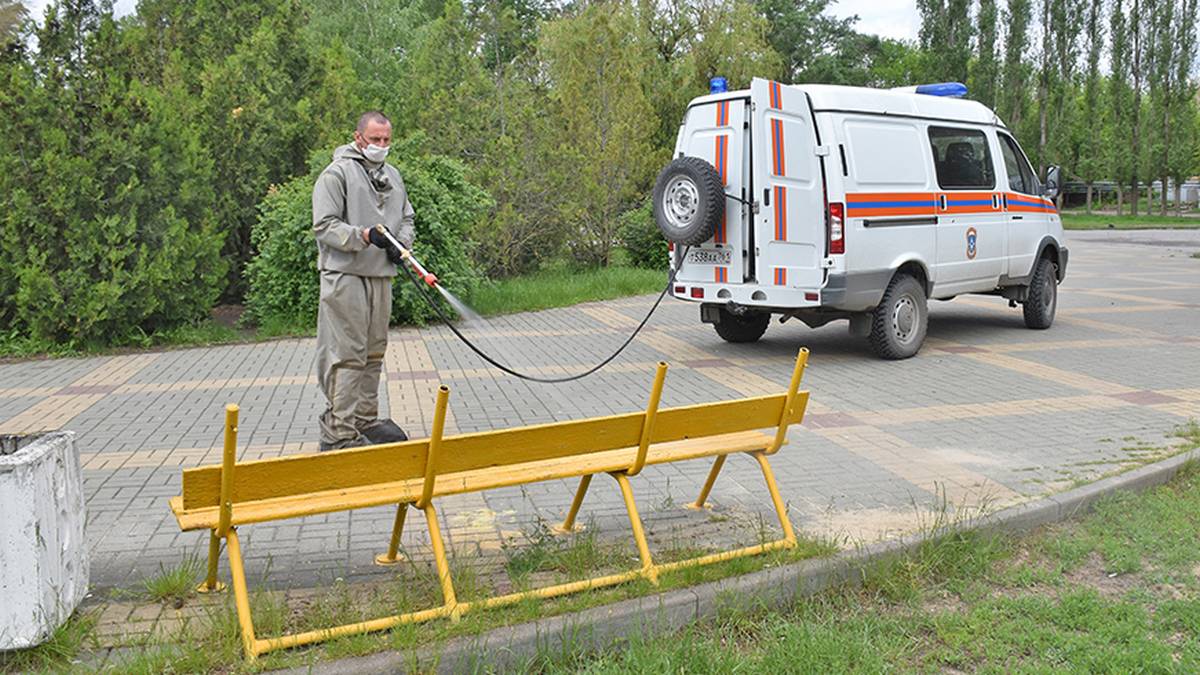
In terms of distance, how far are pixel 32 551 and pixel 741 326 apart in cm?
823

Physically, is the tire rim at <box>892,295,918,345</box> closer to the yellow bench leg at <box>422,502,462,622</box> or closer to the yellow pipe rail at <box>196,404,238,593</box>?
the yellow bench leg at <box>422,502,462,622</box>

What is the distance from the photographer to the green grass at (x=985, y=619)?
3561mm

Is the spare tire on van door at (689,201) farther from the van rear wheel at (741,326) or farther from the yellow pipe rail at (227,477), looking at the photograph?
the yellow pipe rail at (227,477)

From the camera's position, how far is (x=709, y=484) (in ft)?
16.8

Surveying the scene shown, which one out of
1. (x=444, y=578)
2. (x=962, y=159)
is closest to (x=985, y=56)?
(x=962, y=159)

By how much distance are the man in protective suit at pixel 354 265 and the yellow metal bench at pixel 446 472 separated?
1668 mm

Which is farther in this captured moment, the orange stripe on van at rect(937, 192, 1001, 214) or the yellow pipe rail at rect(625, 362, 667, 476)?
the orange stripe on van at rect(937, 192, 1001, 214)

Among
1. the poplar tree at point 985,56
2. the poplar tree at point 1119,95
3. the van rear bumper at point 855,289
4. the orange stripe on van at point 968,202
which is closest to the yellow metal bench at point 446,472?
the van rear bumper at point 855,289

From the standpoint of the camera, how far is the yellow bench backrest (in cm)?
353

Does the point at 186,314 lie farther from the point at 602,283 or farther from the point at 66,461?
the point at 66,461

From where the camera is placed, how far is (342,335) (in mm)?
5770

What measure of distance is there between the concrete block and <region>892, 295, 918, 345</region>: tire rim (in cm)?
783

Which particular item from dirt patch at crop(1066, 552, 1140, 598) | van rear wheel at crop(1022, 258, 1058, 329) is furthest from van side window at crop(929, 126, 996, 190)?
dirt patch at crop(1066, 552, 1140, 598)

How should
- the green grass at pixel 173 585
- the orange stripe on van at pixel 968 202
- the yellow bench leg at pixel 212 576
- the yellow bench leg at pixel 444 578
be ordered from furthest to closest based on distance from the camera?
the orange stripe on van at pixel 968 202 < the green grass at pixel 173 585 < the yellow bench leg at pixel 212 576 < the yellow bench leg at pixel 444 578
